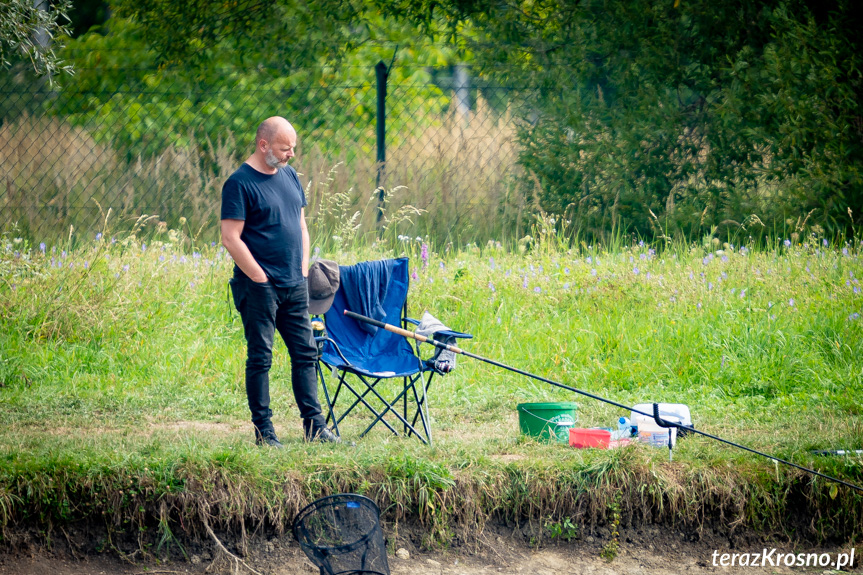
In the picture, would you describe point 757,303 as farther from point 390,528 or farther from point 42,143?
point 42,143

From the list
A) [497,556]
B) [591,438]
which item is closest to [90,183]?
[591,438]

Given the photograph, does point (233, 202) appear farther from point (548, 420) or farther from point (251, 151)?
point (251, 151)

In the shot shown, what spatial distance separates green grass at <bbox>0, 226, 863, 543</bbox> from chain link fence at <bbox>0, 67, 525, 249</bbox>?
1.72 ft

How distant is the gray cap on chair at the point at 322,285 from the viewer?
4508 millimetres

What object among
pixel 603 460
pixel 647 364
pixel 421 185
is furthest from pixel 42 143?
pixel 603 460

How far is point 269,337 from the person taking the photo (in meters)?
4.21

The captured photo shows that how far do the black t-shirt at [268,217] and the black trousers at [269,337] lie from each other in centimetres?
8

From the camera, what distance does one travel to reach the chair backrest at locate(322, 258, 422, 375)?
15.8 feet

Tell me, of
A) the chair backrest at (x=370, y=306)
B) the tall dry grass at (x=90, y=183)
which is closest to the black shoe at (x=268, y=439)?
the chair backrest at (x=370, y=306)

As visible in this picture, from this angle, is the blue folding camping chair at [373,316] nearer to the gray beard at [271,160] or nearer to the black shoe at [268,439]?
the black shoe at [268,439]

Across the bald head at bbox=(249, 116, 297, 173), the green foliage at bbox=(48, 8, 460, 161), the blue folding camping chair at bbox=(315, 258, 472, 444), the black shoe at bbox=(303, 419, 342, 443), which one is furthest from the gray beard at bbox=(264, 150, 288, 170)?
the green foliage at bbox=(48, 8, 460, 161)

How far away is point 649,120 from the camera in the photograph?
893 centimetres

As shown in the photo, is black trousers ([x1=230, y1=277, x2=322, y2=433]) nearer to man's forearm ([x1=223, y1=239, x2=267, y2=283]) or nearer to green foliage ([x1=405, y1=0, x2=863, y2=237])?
man's forearm ([x1=223, y1=239, x2=267, y2=283])

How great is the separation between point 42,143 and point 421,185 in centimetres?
411
